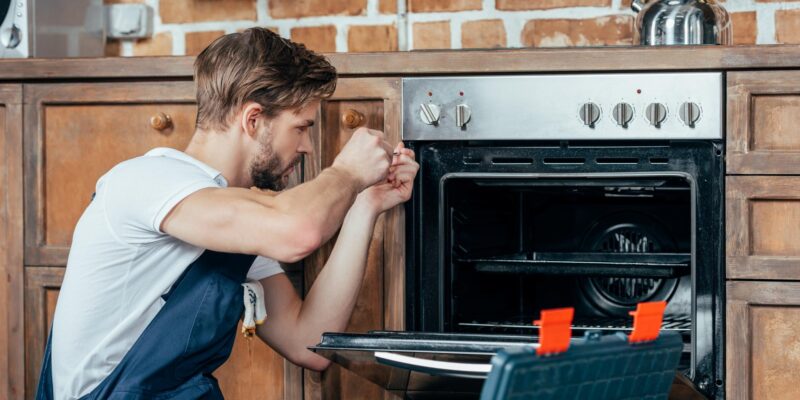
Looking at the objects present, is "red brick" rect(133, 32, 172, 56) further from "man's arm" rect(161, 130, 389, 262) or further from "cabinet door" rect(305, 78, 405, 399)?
"man's arm" rect(161, 130, 389, 262)

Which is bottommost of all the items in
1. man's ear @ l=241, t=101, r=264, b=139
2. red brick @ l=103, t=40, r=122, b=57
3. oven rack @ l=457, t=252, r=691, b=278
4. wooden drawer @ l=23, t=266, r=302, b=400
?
wooden drawer @ l=23, t=266, r=302, b=400

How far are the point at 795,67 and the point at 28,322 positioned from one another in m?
1.53

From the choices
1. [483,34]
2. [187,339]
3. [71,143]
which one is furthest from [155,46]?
[187,339]

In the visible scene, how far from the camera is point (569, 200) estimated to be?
7.29 ft

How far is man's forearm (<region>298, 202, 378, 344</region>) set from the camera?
196 centimetres

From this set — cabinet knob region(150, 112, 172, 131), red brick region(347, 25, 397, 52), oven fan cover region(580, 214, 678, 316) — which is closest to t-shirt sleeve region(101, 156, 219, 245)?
cabinet knob region(150, 112, 172, 131)

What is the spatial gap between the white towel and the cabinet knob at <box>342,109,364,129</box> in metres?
0.36

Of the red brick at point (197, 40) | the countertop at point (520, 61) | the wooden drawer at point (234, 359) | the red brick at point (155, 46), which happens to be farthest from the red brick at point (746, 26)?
the red brick at point (155, 46)

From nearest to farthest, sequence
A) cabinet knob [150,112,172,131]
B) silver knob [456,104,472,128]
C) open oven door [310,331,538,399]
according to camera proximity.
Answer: open oven door [310,331,538,399] → silver knob [456,104,472,128] → cabinet knob [150,112,172,131]

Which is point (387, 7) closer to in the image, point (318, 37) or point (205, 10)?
point (318, 37)

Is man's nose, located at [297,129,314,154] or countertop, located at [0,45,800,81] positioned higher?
countertop, located at [0,45,800,81]

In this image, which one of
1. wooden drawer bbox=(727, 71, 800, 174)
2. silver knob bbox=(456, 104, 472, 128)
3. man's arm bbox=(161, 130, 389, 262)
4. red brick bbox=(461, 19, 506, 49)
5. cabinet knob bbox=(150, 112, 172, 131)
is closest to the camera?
man's arm bbox=(161, 130, 389, 262)

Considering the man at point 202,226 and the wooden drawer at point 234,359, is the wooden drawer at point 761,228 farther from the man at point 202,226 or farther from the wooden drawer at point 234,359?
the wooden drawer at point 234,359

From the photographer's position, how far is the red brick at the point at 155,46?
2773 millimetres
